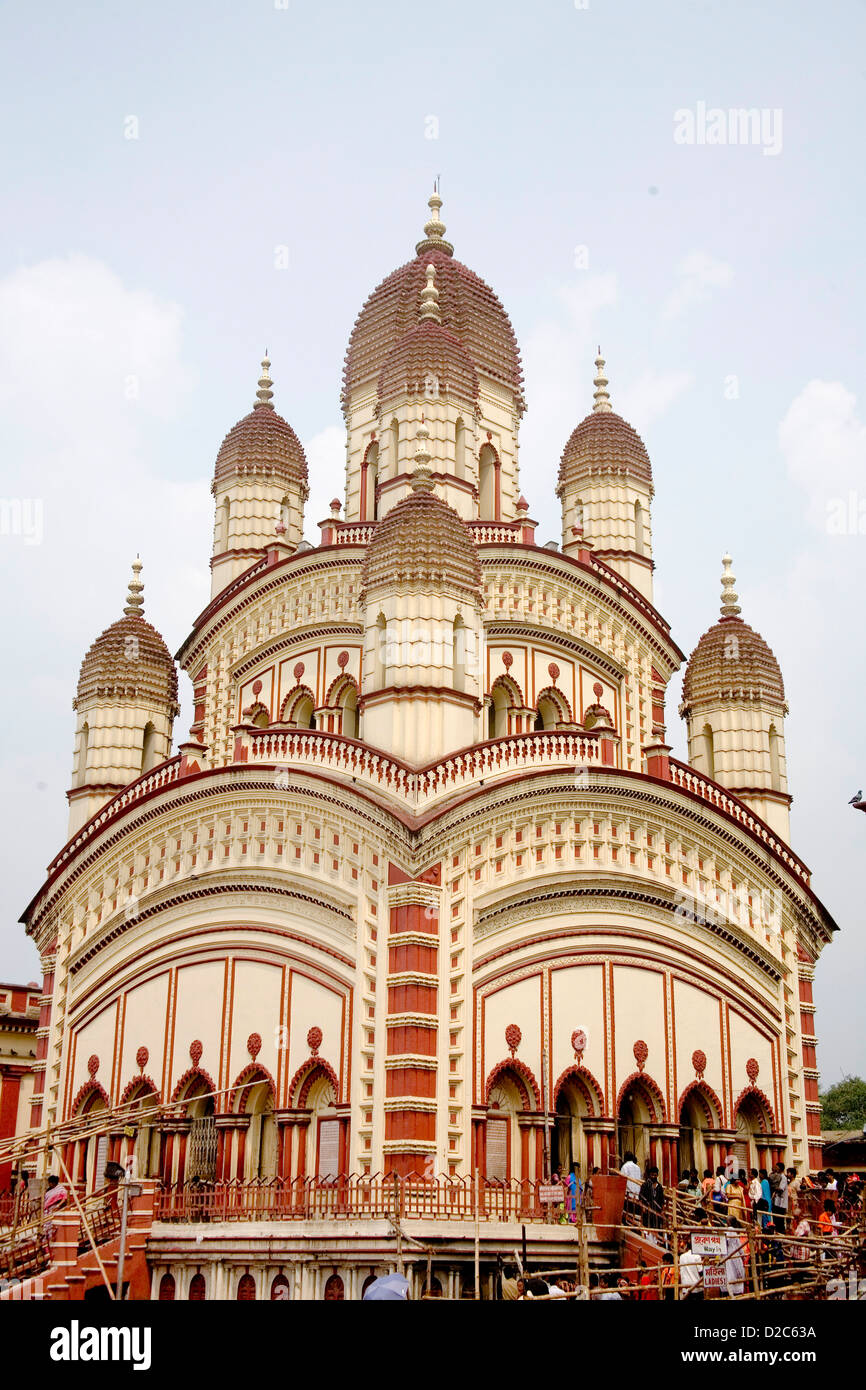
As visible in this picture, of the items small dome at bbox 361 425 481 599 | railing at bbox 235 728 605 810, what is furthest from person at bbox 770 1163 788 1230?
small dome at bbox 361 425 481 599

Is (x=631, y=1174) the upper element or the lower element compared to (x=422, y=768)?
lower

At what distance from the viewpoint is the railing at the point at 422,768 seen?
879 inches

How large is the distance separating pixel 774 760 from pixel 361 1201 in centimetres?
1268

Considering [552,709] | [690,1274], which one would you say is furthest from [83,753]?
[690,1274]

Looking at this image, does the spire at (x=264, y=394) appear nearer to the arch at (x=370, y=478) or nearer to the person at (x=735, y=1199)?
the arch at (x=370, y=478)

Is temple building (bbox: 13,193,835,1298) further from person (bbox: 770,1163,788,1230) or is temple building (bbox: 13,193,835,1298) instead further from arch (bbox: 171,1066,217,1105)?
person (bbox: 770,1163,788,1230)

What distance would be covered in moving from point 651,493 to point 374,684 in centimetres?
1110

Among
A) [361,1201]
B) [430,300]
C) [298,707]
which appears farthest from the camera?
[430,300]

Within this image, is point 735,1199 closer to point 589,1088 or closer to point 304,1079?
point 589,1088

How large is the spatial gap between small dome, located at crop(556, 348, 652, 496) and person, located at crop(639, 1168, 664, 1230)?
1512cm

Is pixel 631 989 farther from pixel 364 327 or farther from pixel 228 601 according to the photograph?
pixel 364 327

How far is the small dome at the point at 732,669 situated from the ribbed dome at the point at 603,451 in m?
3.81

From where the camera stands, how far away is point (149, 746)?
3050 centimetres

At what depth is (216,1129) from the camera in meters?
23.8
